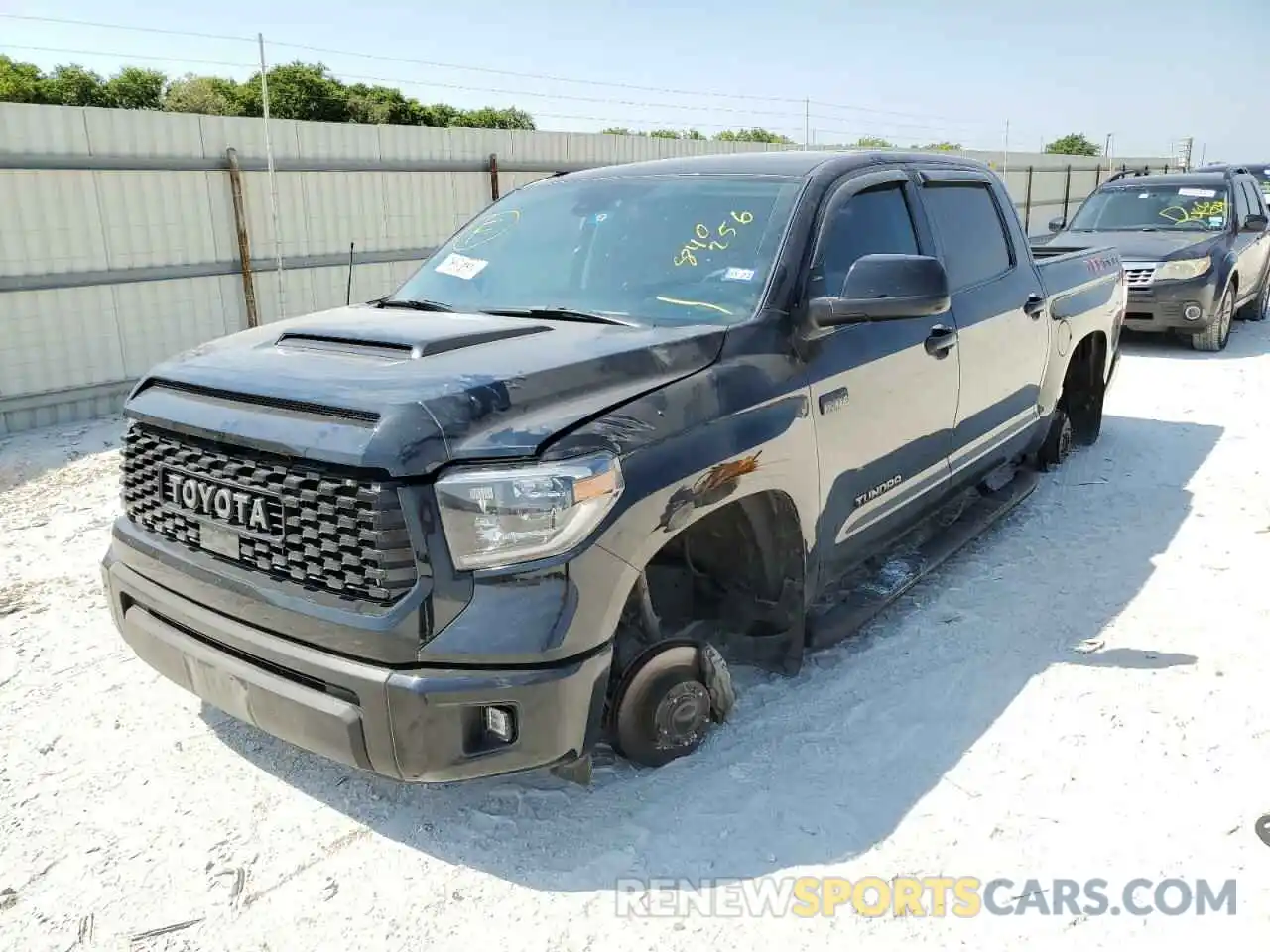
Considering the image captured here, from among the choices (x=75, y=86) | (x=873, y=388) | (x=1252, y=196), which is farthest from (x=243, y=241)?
(x=75, y=86)

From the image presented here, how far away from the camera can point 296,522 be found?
99.7 inches

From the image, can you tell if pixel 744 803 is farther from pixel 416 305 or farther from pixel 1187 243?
pixel 1187 243

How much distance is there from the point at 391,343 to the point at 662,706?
52.7 inches

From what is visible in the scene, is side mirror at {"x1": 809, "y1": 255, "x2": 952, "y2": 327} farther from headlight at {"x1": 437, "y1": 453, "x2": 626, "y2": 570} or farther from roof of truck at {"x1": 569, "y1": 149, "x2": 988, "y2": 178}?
headlight at {"x1": 437, "y1": 453, "x2": 626, "y2": 570}

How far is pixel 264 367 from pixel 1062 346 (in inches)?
169

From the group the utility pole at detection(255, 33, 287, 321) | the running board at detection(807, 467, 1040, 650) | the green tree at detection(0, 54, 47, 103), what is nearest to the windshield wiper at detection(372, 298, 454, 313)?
the running board at detection(807, 467, 1040, 650)

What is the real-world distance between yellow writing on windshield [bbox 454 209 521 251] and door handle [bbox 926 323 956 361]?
1744mm

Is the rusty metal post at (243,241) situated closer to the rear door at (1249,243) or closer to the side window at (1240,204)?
the rear door at (1249,243)

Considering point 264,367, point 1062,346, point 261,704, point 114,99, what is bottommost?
point 261,704

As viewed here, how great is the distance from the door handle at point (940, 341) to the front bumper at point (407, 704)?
6.79 feet

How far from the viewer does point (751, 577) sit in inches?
130

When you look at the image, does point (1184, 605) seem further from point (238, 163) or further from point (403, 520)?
point (238, 163)

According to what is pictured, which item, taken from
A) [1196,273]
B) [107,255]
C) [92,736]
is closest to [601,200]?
[92,736]

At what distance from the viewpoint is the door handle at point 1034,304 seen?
4.85 m
